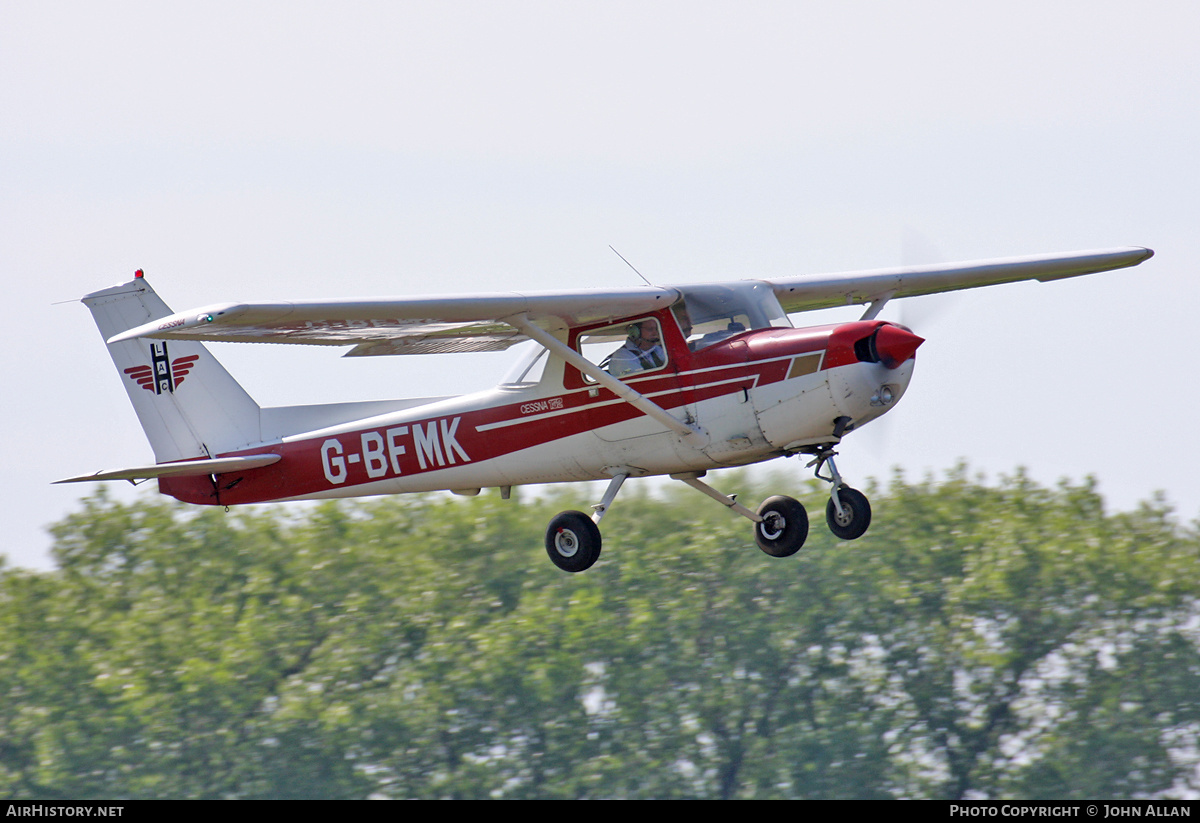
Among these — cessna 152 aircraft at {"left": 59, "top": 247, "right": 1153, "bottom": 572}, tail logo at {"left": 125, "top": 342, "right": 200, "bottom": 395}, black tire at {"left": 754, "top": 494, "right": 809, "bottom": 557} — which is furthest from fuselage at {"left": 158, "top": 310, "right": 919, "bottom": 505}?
tail logo at {"left": 125, "top": 342, "right": 200, "bottom": 395}

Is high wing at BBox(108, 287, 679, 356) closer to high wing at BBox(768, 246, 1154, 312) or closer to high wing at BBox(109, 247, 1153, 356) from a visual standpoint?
high wing at BBox(109, 247, 1153, 356)

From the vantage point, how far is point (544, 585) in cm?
3928

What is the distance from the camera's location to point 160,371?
1675 cm

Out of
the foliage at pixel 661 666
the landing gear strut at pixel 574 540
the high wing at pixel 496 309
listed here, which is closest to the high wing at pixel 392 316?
the high wing at pixel 496 309

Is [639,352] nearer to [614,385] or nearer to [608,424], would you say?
[614,385]

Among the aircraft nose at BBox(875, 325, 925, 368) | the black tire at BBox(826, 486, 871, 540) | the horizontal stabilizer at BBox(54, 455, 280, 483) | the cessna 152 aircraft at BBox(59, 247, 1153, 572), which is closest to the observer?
the aircraft nose at BBox(875, 325, 925, 368)

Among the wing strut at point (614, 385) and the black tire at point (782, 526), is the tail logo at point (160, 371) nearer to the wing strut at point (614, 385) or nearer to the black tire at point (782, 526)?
the wing strut at point (614, 385)

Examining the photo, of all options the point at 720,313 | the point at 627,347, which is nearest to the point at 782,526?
the point at 720,313

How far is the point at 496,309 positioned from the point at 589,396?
58.7 inches

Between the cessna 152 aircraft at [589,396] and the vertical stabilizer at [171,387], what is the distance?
47 mm

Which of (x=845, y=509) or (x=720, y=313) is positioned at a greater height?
(x=720, y=313)

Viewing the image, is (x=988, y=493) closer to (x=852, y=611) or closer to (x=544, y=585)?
(x=852, y=611)

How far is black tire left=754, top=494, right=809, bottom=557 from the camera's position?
43.6ft

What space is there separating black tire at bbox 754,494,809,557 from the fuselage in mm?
1082
